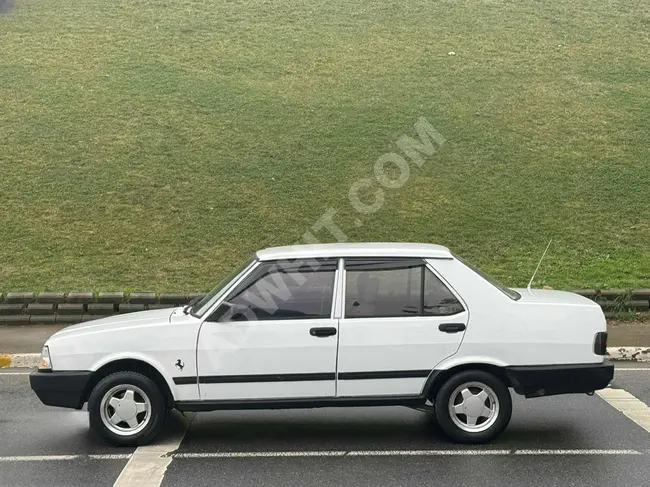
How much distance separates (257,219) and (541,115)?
8609mm

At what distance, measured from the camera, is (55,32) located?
2295 cm

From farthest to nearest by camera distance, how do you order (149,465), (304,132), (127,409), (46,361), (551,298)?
(304,132), (551,298), (46,361), (127,409), (149,465)

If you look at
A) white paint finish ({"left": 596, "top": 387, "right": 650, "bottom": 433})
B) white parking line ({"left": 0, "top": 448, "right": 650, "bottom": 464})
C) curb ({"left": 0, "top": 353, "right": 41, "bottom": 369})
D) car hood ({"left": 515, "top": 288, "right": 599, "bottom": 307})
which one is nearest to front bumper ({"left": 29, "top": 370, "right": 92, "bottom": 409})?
white parking line ({"left": 0, "top": 448, "right": 650, "bottom": 464})

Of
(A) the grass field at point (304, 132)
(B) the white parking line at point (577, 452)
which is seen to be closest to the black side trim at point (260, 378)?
(B) the white parking line at point (577, 452)

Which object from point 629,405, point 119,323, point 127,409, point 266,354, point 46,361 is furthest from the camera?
point 629,405

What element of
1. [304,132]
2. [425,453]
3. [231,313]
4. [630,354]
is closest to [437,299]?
[425,453]

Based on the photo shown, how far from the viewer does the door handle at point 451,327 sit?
5.83 metres

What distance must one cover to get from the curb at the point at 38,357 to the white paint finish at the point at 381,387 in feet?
14.0

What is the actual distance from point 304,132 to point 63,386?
12240 mm

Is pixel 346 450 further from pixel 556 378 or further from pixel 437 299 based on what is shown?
pixel 556 378

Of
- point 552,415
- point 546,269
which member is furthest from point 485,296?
point 546,269

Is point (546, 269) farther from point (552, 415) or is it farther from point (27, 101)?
point (27, 101)

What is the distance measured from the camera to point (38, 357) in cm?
909

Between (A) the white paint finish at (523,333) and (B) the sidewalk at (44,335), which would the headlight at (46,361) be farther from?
(B) the sidewalk at (44,335)
